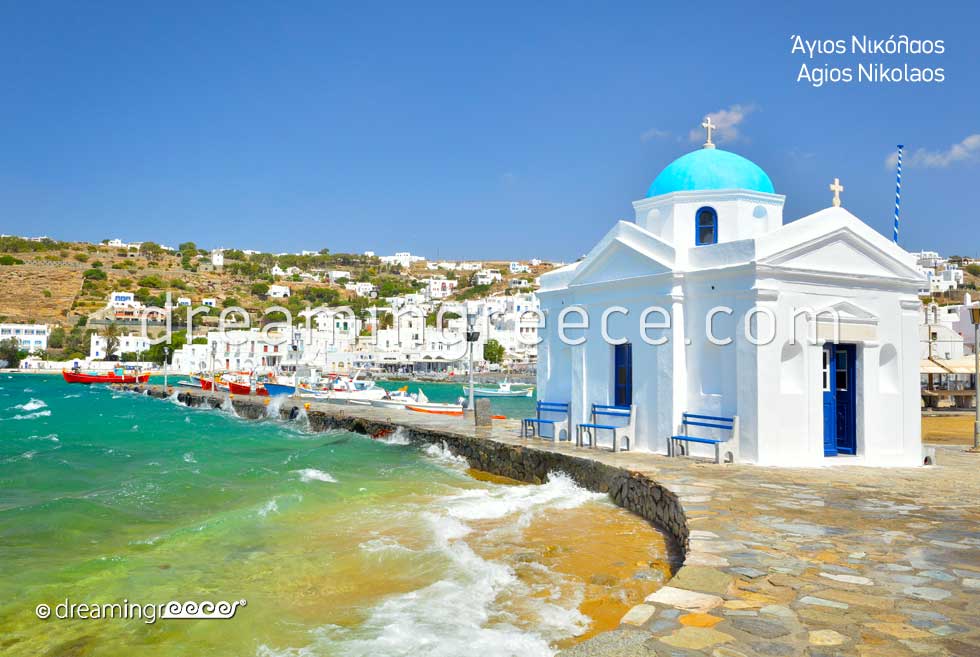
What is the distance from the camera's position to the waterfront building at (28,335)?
11225cm

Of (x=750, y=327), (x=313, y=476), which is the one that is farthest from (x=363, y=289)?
(x=750, y=327)

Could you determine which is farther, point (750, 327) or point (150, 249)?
point (150, 249)

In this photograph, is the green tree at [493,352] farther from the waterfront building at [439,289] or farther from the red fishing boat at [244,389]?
the red fishing boat at [244,389]

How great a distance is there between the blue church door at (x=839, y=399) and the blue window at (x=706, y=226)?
10.0 ft

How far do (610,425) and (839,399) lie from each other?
4191 mm

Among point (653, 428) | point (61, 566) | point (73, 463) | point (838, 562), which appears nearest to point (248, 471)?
point (73, 463)

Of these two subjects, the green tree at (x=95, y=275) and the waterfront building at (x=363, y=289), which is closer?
the green tree at (x=95, y=275)

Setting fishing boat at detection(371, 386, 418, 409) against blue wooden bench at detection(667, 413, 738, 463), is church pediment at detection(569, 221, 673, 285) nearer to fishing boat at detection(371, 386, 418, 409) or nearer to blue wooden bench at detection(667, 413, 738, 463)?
blue wooden bench at detection(667, 413, 738, 463)

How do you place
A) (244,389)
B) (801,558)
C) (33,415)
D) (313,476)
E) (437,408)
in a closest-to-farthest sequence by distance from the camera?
(801,558) < (313,476) < (437,408) < (33,415) < (244,389)

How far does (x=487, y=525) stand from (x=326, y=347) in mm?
86668

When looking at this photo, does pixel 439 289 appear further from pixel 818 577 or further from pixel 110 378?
pixel 818 577

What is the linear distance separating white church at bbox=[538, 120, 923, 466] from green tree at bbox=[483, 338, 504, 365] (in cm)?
8922

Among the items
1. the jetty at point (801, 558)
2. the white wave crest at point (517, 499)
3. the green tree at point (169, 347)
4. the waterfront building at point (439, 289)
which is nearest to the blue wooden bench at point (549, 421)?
the white wave crest at point (517, 499)

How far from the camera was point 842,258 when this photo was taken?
12570 mm
